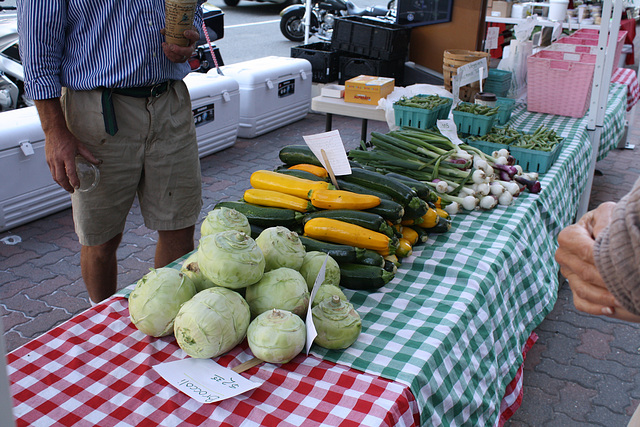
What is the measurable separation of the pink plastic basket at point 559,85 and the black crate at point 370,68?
217cm

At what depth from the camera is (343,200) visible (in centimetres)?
197

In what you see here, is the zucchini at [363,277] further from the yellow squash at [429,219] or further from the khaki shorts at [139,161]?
the khaki shorts at [139,161]

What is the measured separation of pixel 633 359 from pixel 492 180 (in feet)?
4.07

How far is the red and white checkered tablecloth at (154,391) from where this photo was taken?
1226mm

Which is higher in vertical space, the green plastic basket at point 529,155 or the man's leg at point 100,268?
the green plastic basket at point 529,155

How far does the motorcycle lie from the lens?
1267cm

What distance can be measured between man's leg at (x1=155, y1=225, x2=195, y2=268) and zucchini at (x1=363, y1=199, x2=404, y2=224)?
906 mm

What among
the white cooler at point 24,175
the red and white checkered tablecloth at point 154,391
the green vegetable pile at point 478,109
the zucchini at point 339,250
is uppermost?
the green vegetable pile at point 478,109

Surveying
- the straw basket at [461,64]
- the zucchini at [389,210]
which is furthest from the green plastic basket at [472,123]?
the zucchini at [389,210]

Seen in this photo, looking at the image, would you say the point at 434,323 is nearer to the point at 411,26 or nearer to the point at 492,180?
the point at 492,180

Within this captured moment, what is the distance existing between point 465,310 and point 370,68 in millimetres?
5030

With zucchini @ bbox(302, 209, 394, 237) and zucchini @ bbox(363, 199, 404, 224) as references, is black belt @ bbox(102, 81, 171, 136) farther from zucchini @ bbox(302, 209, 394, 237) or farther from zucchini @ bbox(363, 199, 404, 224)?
zucchini @ bbox(363, 199, 404, 224)

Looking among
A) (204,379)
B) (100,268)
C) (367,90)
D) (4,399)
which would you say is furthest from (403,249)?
(367,90)

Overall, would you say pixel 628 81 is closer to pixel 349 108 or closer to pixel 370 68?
pixel 370 68
